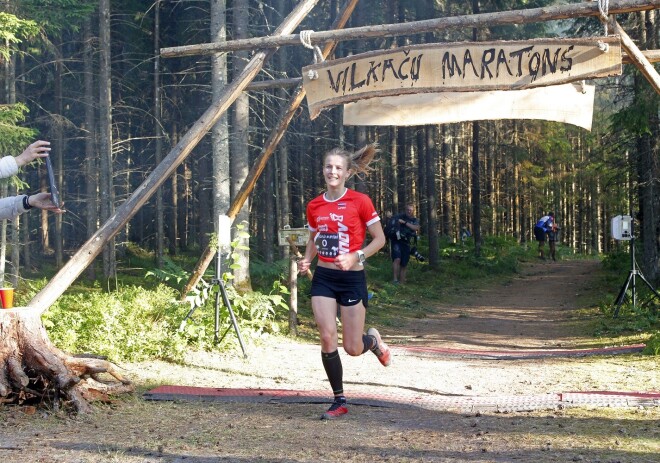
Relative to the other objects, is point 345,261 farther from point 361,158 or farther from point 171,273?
point 171,273

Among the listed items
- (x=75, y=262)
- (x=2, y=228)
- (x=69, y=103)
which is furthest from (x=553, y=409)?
(x=69, y=103)

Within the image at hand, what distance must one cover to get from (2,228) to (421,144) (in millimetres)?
19465

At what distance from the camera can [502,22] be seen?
7949 mm

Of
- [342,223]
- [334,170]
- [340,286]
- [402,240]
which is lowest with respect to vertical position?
[402,240]

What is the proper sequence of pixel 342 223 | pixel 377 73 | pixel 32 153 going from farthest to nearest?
pixel 377 73 → pixel 342 223 → pixel 32 153

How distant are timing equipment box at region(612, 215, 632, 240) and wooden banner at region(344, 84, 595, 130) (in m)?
7.11

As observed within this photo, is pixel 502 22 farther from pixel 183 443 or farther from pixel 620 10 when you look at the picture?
pixel 183 443

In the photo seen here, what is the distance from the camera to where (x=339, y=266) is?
6.46 m

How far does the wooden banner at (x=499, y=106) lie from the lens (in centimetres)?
806

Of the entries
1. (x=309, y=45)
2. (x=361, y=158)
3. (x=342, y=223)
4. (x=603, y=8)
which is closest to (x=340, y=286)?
(x=342, y=223)

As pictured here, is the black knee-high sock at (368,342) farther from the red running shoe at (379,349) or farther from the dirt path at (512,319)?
the dirt path at (512,319)

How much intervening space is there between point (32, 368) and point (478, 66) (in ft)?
16.0

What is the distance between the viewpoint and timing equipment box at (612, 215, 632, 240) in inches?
585

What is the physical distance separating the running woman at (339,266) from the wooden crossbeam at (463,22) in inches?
79.8
